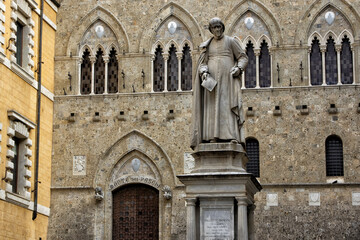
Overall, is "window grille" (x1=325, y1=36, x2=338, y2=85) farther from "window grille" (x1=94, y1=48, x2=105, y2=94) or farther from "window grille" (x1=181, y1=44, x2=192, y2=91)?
"window grille" (x1=94, y1=48, x2=105, y2=94)

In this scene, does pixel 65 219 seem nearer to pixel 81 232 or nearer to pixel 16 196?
pixel 81 232

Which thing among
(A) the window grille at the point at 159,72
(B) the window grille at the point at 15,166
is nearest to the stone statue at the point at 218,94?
(B) the window grille at the point at 15,166

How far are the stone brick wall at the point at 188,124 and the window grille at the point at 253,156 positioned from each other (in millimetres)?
273

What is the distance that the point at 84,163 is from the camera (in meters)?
31.5

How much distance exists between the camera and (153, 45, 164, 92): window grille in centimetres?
3181

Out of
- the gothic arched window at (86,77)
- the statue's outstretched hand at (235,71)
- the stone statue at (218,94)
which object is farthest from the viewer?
the gothic arched window at (86,77)

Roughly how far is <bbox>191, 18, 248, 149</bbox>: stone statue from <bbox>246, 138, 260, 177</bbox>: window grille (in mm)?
15926

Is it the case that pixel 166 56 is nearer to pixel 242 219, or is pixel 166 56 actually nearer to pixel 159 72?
pixel 159 72

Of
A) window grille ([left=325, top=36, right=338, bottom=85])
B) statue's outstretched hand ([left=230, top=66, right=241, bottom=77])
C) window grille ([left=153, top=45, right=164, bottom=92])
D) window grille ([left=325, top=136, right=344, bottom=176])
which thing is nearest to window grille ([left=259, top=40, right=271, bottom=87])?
window grille ([left=325, top=36, right=338, bottom=85])

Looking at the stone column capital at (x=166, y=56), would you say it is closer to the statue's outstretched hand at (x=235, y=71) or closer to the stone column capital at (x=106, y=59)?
the stone column capital at (x=106, y=59)

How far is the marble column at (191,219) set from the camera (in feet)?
44.5

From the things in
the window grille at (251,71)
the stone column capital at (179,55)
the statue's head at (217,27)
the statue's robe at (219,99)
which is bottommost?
the statue's robe at (219,99)

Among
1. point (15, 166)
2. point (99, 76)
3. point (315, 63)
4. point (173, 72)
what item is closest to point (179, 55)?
point (173, 72)

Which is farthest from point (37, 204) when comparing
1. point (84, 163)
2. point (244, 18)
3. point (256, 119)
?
point (244, 18)
